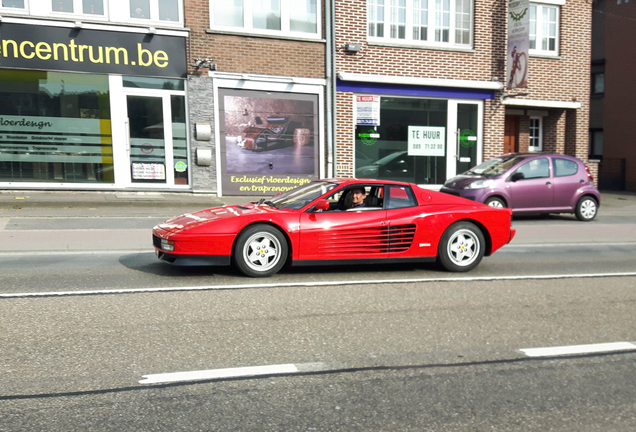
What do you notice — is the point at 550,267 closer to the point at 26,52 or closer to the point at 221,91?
the point at 221,91

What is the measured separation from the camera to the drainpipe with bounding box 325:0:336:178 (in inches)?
674

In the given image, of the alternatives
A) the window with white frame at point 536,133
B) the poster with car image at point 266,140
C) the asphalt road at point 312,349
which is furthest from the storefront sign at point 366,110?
the asphalt road at point 312,349

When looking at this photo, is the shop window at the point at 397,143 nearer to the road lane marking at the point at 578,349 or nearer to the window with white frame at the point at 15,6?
the window with white frame at the point at 15,6

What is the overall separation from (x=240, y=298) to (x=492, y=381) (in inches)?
112

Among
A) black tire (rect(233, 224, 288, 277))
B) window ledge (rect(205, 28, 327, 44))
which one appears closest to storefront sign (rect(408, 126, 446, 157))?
window ledge (rect(205, 28, 327, 44))

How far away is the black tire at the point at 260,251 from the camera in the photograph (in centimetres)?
687

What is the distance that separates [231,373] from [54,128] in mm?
13131

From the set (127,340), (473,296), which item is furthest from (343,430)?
(473,296)

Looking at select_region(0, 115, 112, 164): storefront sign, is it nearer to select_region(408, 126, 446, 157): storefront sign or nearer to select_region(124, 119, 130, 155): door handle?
select_region(124, 119, 130, 155): door handle

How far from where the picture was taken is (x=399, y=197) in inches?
302

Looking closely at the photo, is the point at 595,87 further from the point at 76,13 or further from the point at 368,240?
the point at 368,240

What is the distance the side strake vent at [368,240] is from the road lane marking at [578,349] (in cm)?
A: 304

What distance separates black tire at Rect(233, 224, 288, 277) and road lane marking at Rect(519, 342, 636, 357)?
128 inches

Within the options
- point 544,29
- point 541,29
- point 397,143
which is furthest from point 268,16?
point 544,29
